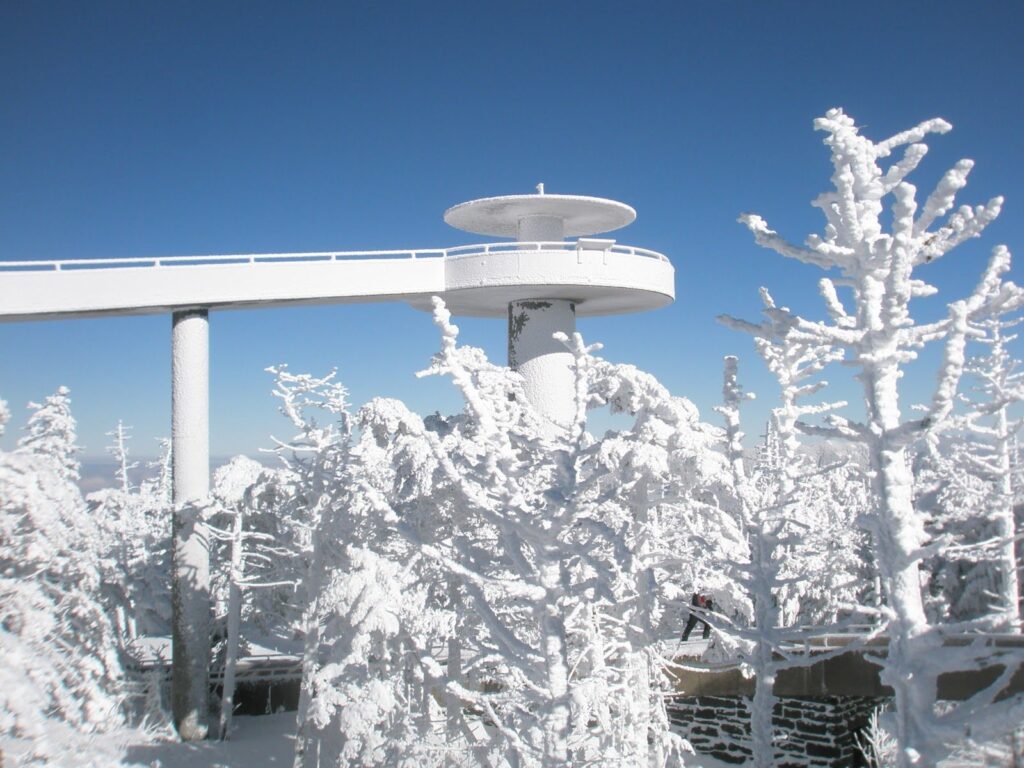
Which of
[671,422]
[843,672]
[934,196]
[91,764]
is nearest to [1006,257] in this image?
[934,196]

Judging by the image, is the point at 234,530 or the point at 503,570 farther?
the point at 234,530

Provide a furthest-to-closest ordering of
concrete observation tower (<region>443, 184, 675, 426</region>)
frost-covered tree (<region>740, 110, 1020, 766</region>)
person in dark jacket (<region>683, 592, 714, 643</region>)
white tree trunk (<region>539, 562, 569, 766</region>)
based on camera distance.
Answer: person in dark jacket (<region>683, 592, 714, 643</region>) < concrete observation tower (<region>443, 184, 675, 426</region>) < white tree trunk (<region>539, 562, 569, 766</region>) < frost-covered tree (<region>740, 110, 1020, 766</region>)

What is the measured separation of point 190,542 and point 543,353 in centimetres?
948

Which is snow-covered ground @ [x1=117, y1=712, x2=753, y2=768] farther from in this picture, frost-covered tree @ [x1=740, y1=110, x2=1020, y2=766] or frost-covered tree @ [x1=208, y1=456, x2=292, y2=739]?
frost-covered tree @ [x1=740, y1=110, x2=1020, y2=766]

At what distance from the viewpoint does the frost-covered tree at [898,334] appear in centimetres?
677

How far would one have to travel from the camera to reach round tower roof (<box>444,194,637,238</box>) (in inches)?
853

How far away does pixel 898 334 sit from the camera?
294 inches

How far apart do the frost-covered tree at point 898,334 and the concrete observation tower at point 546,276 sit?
13305 millimetres

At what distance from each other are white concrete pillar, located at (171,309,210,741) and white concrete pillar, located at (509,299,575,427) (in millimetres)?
7646

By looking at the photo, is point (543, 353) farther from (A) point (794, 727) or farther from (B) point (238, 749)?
(B) point (238, 749)

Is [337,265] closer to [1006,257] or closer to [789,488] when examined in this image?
[789,488]

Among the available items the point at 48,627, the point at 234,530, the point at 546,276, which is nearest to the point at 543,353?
the point at 546,276

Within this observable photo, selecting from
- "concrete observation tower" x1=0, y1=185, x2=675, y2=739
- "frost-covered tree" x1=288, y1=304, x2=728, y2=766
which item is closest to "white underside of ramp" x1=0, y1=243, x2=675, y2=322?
"concrete observation tower" x1=0, y1=185, x2=675, y2=739

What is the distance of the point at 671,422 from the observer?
14031 millimetres
